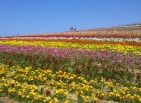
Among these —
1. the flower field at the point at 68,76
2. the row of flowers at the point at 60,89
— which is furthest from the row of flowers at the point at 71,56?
the row of flowers at the point at 60,89

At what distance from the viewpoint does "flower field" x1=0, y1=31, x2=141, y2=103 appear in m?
11.2

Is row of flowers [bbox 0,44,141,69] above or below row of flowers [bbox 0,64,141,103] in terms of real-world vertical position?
above

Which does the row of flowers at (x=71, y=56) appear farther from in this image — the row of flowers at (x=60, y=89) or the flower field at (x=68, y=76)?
the row of flowers at (x=60, y=89)

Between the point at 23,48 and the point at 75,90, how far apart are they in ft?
32.3

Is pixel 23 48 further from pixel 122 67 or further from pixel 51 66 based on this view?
pixel 122 67

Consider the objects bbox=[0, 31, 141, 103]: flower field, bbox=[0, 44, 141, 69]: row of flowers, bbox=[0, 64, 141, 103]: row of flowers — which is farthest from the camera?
bbox=[0, 44, 141, 69]: row of flowers

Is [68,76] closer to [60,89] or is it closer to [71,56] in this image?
[60,89]

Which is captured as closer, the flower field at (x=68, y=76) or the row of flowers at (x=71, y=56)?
the flower field at (x=68, y=76)

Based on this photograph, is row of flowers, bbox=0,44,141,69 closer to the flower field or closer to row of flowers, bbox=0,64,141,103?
the flower field

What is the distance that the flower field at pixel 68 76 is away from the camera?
11.2 meters

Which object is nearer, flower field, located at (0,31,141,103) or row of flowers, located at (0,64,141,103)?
row of flowers, located at (0,64,141,103)

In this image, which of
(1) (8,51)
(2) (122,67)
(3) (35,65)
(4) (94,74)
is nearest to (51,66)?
(3) (35,65)

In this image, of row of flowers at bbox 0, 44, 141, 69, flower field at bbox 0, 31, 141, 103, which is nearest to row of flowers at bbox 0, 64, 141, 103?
flower field at bbox 0, 31, 141, 103

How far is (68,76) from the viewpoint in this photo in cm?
1387
